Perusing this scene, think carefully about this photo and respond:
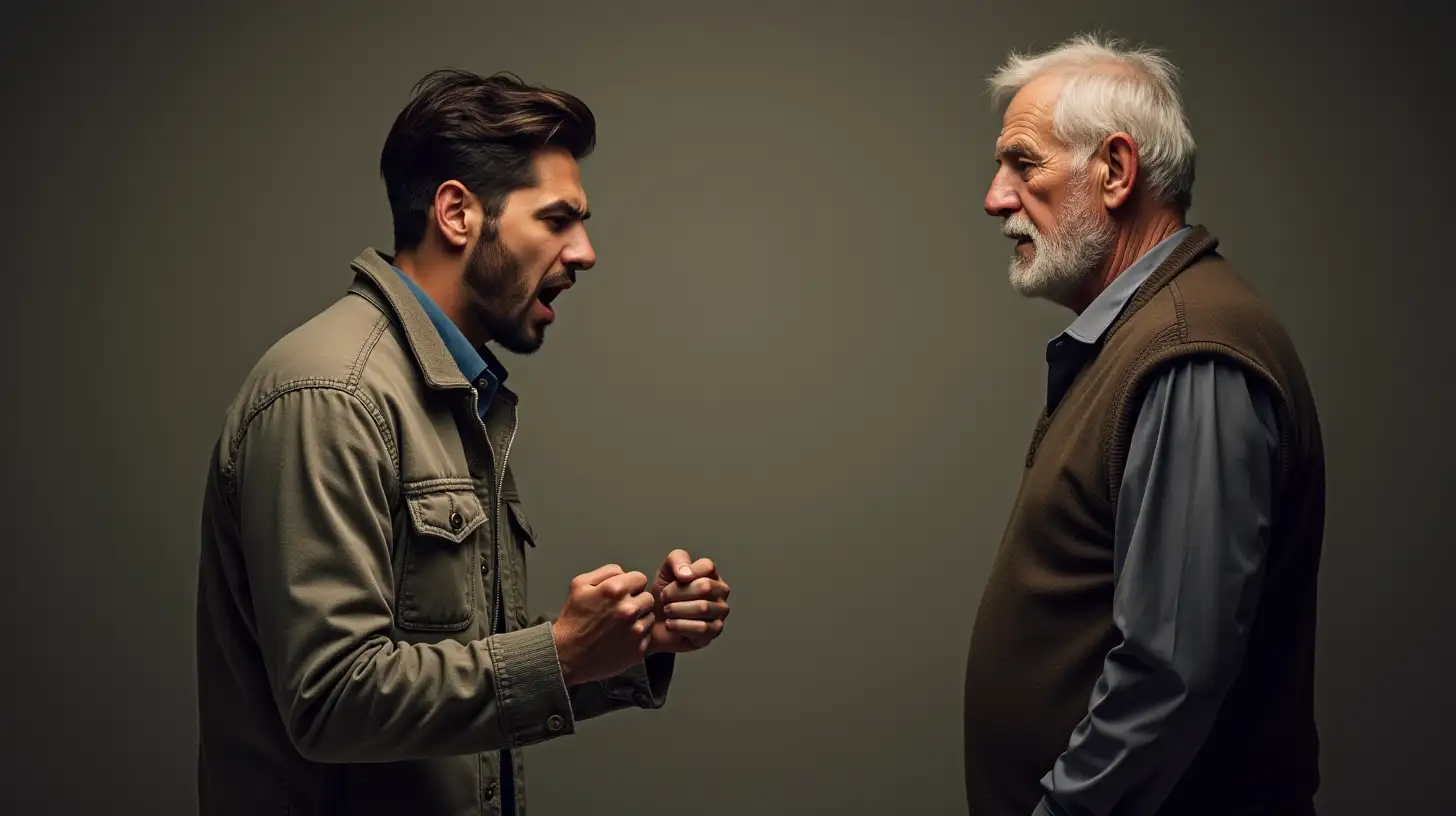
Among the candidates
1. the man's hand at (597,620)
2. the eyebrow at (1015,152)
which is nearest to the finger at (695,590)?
the man's hand at (597,620)

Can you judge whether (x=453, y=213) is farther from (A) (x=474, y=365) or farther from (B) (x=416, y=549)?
(B) (x=416, y=549)

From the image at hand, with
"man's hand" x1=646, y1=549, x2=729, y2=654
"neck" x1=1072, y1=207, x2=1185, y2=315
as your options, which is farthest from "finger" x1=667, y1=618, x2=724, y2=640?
"neck" x1=1072, y1=207, x2=1185, y2=315

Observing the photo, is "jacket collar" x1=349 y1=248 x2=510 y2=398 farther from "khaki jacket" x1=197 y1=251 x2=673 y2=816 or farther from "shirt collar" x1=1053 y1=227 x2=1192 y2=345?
"shirt collar" x1=1053 y1=227 x2=1192 y2=345

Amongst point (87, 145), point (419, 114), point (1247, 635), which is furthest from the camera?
point (87, 145)

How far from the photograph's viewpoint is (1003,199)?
2.10 metres

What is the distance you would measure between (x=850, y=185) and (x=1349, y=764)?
74.9 inches

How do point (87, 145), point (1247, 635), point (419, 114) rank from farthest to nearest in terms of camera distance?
point (87, 145)
point (419, 114)
point (1247, 635)

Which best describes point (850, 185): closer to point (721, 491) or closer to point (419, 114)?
point (721, 491)

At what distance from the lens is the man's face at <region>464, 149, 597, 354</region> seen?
6.58 feet

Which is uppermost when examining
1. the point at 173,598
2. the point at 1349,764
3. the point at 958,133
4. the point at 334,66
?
the point at 334,66

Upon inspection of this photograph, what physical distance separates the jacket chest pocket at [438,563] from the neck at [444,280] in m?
0.34

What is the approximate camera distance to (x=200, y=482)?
307cm

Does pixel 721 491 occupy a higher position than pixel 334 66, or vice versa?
pixel 334 66

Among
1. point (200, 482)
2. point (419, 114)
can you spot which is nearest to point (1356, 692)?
point (419, 114)
